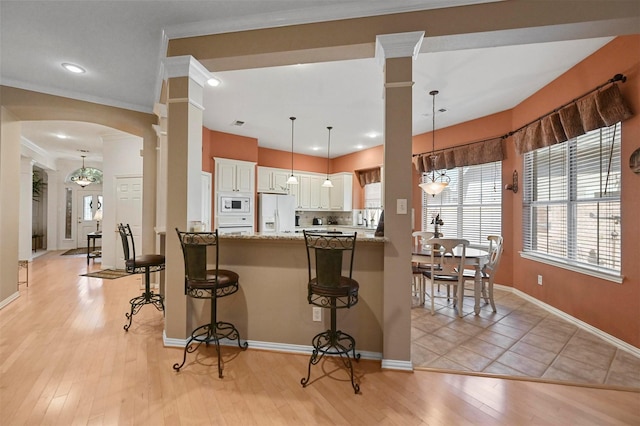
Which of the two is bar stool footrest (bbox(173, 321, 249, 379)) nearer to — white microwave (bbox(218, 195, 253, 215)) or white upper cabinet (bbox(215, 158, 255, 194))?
white microwave (bbox(218, 195, 253, 215))

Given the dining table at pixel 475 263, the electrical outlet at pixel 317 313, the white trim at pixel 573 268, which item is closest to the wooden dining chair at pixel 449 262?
the dining table at pixel 475 263

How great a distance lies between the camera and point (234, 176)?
5609 mm

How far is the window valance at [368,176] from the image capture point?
6.72m

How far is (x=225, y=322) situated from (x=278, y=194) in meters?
4.26

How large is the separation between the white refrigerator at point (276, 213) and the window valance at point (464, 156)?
3.02 metres

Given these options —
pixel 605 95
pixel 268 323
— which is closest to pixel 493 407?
pixel 268 323

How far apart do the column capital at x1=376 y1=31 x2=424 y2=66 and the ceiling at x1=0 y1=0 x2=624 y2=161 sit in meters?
0.24

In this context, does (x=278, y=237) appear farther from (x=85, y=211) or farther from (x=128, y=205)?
(x=85, y=211)

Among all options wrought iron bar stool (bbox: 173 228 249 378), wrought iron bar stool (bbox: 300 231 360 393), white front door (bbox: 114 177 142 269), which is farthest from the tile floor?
white front door (bbox: 114 177 142 269)

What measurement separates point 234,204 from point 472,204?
15.3 ft

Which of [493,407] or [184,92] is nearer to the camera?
[493,407]

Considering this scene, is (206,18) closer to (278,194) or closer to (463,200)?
(278,194)

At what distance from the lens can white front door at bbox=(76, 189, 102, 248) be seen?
28.5ft

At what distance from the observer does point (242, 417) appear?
1626mm
